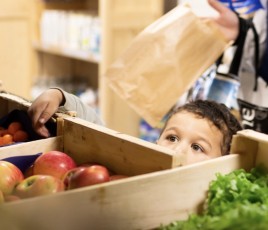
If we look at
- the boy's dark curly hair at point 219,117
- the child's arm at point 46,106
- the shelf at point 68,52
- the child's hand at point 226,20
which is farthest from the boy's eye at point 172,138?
the shelf at point 68,52

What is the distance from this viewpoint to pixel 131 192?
35.0 inches

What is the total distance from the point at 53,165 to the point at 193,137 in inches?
17.9

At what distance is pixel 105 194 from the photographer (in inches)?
34.1

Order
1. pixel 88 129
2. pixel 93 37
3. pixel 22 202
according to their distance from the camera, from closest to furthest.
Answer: pixel 22 202
pixel 88 129
pixel 93 37

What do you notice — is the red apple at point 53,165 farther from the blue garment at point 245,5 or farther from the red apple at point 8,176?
the blue garment at point 245,5

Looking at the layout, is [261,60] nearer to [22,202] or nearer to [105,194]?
[105,194]

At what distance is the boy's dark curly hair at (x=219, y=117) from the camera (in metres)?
1.50

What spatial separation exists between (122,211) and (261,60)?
1.18 m

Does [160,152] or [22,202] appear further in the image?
[160,152]

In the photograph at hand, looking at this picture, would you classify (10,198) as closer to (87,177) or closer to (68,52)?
(87,177)

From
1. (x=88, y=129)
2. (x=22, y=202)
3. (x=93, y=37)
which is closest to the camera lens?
(x=22, y=202)

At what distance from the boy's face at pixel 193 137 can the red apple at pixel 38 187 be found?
47 centimetres

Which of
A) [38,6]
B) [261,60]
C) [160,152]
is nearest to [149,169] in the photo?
[160,152]

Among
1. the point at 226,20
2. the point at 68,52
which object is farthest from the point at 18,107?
the point at 68,52
